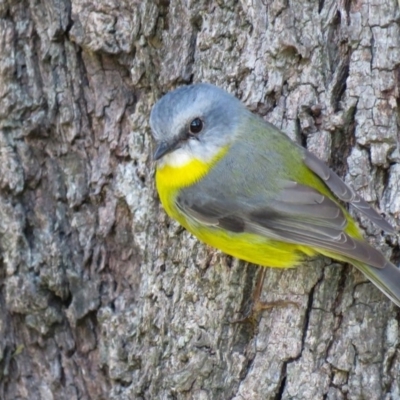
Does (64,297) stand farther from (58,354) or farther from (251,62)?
(251,62)

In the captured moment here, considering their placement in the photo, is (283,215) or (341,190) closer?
(341,190)

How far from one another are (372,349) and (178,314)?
42.4 inches

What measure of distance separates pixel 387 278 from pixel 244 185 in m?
0.91

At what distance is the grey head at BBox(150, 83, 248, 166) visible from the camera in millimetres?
4098

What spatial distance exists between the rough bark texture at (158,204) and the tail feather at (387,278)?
11 centimetres

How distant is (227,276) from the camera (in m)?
4.28

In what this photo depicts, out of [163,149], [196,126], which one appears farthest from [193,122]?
[163,149]

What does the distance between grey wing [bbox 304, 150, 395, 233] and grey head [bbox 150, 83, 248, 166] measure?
0.49 m

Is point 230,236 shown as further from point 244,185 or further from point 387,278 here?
point 387,278

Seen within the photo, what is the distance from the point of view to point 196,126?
4270 millimetres

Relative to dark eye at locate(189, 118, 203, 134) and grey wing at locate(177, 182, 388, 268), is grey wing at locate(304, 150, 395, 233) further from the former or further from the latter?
dark eye at locate(189, 118, 203, 134)

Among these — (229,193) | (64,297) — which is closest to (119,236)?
(64,297)

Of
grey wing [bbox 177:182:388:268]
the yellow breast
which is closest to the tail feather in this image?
grey wing [bbox 177:182:388:268]

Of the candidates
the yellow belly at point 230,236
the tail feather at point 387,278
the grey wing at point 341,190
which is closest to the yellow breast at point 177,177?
the yellow belly at point 230,236
